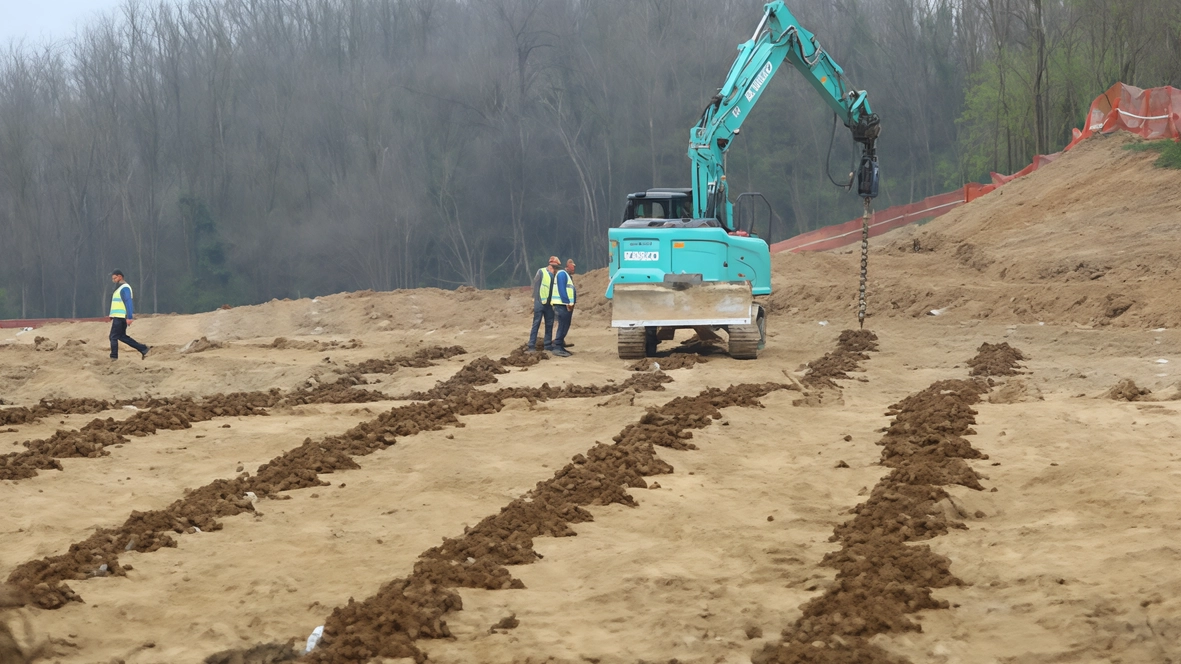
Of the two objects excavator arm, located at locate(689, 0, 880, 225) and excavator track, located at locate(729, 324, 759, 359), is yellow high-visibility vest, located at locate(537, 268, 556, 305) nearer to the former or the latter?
excavator arm, located at locate(689, 0, 880, 225)

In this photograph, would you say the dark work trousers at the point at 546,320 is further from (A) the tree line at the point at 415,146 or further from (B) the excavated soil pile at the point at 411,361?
(A) the tree line at the point at 415,146

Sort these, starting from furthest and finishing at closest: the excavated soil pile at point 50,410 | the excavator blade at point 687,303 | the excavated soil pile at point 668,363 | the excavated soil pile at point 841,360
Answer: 1. the excavator blade at point 687,303
2. the excavated soil pile at point 668,363
3. the excavated soil pile at point 841,360
4. the excavated soil pile at point 50,410

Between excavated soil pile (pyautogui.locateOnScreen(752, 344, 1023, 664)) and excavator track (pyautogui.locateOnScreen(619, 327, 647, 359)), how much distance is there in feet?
20.6

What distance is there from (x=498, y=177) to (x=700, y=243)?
41.0 metres

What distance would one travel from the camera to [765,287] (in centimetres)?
1722

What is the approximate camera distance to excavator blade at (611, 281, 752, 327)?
53.0 ft

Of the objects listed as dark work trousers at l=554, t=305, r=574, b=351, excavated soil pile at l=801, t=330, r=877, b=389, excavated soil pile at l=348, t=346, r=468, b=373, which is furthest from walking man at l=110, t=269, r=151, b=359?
excavated soil pile at l=801, t=330, r=877, b=389

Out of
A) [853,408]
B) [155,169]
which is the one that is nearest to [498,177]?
[155,169]

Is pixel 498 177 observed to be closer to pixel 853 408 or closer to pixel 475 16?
pixel 475 16

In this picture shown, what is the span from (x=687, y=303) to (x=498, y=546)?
Result: 972 centimetres

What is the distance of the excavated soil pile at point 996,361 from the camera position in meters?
15.1

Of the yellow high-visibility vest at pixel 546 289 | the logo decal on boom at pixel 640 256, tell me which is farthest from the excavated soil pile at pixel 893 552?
the yellow high-visibility vest at pixel 546 289

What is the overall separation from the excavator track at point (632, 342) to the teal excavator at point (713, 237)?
0.05 feet

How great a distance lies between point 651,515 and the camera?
308 inches
